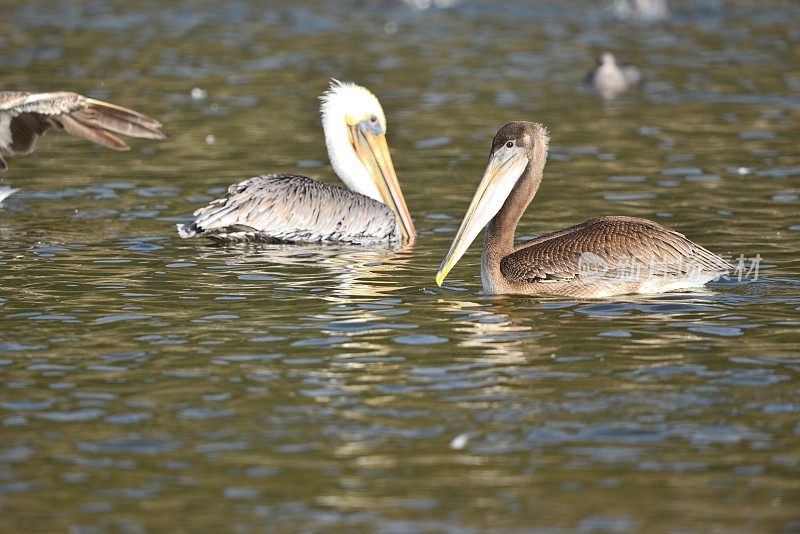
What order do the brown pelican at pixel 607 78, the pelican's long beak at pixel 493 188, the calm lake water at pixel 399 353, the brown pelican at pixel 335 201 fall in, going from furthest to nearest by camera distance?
the brown pelican at pixel 607 78
the brown pelican at pixel 335 201
the pelican's long beak at pixel 493 188
the calm lake water at pixel 399 353

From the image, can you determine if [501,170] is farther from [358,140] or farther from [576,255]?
[358,140]

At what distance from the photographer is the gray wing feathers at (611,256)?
828 cm

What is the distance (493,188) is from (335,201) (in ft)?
7.10

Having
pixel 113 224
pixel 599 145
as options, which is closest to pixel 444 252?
pixel 113 224

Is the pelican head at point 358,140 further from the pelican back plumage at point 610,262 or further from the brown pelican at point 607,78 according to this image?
the brown pelican at point 607,78

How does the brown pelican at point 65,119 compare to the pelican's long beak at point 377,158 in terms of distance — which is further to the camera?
the pelican's long beak at point 377,158

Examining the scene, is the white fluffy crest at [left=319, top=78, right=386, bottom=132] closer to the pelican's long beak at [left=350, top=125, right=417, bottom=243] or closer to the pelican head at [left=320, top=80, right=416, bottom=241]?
the pelican head at [left=320, top=80, right=416, bottom=241]

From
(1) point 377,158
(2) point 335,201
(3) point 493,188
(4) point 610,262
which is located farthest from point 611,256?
(1) point 377,158

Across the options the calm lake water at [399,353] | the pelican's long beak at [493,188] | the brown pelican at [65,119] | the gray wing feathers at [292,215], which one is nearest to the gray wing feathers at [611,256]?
the calm lake water at [399,353]

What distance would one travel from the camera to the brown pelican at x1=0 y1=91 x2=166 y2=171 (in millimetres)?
10102

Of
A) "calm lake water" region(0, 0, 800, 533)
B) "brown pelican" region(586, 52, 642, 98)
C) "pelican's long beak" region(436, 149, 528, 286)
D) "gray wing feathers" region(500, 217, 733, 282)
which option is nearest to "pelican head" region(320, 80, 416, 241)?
"calm lake water" region(0, 0, 800, 533)

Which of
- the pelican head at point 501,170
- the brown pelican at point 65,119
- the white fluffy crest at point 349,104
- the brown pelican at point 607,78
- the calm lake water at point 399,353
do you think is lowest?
the calm lake water at point 399,353

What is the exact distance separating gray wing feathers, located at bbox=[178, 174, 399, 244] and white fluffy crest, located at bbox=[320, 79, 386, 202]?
57 cm

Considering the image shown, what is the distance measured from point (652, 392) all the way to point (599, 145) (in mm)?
8480
